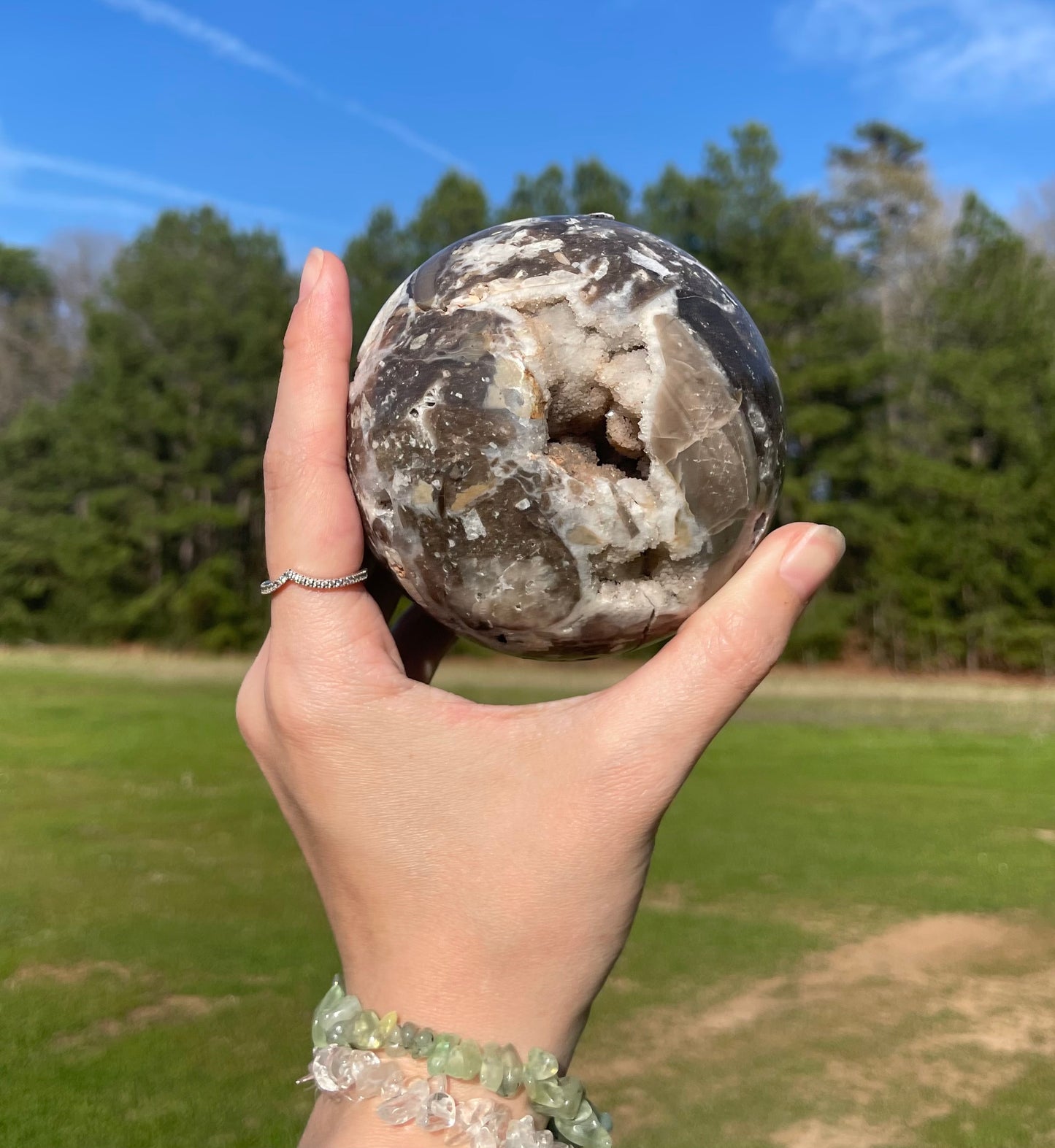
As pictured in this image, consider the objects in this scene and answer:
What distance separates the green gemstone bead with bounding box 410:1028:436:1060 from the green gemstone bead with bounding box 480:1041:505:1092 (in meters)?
0.10

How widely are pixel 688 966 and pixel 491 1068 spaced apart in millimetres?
5611

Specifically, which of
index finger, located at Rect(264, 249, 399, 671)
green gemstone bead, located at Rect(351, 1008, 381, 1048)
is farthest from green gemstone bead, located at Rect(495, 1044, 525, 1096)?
Result: index finger, located at Rect(264, 249, 399, 671)

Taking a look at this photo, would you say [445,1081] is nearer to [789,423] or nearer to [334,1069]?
[334,1069]

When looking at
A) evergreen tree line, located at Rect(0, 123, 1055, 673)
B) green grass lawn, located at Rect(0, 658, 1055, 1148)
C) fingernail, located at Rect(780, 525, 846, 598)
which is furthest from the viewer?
evergreen tree line, located at Rect(0, 123, 1055, 673)

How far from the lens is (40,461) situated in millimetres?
31422

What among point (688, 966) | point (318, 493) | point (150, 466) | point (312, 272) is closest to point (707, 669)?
point (318, 493)

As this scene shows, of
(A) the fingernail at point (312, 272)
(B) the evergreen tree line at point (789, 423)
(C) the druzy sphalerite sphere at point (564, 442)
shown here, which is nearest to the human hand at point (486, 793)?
(C) the druzy sphalerite sphere at point (564, 442)

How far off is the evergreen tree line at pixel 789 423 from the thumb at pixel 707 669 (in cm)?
2571

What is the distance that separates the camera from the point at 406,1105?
195cm

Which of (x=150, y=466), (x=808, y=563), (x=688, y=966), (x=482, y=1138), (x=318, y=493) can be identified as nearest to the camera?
(x=482, y=1138)

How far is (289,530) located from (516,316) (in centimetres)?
69

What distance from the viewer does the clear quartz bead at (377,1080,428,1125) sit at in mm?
1943

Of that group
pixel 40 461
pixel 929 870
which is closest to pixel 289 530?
pixel 929 870

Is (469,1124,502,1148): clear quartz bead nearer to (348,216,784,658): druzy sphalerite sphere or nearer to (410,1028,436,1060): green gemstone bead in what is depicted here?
(410,1028,436,1060): green gemstone bead
